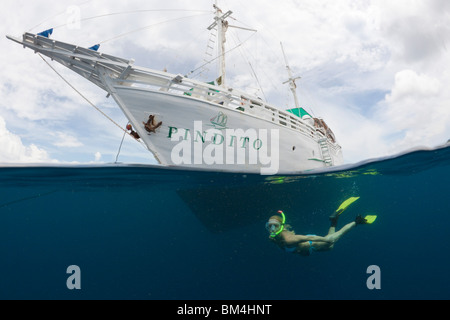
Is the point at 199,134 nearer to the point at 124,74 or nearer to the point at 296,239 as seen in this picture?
the point at 124,74

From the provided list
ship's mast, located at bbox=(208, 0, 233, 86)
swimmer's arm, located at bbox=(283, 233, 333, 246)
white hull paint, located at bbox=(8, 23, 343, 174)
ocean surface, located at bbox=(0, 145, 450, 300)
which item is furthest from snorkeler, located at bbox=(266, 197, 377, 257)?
ship's mast, located at bbox=(208, 0, 233, 86)

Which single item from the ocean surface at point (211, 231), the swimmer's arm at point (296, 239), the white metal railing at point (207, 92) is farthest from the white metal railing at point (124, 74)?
the swimmer's arm at point (296, 239)

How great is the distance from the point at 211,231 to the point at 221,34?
45.8 ft

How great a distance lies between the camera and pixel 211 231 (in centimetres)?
1830

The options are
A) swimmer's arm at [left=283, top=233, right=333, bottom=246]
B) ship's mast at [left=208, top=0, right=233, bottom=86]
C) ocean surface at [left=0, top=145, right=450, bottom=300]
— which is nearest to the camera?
swimmer's arm at [left=283, top=233, right=333, bottom=246]

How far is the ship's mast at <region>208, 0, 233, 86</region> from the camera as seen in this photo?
15.3 meters

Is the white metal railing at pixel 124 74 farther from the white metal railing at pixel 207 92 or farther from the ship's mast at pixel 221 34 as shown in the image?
the ship's mast at pixel 221 34

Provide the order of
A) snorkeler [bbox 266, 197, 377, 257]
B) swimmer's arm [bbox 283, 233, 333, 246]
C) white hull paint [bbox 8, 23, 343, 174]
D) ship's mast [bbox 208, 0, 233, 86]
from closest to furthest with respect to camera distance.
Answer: snorkeler [bbox 266, 197, 377, 257] < swimmer's arm [bbox 283, 233, 333, 246] < white hull paint [bbox 8, 23, 343, 174] < ship's mast [bbox 208, 0, 233, 86]

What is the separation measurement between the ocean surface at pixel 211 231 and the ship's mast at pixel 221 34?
698 cm

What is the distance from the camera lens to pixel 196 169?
11211 millimetres

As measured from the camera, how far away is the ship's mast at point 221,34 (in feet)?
50.3

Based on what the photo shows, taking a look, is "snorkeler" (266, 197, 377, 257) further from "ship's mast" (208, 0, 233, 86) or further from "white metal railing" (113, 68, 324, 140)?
"ship's mast" (208, 0, 233, 86)

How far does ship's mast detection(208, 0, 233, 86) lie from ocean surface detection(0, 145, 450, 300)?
6.98 m
